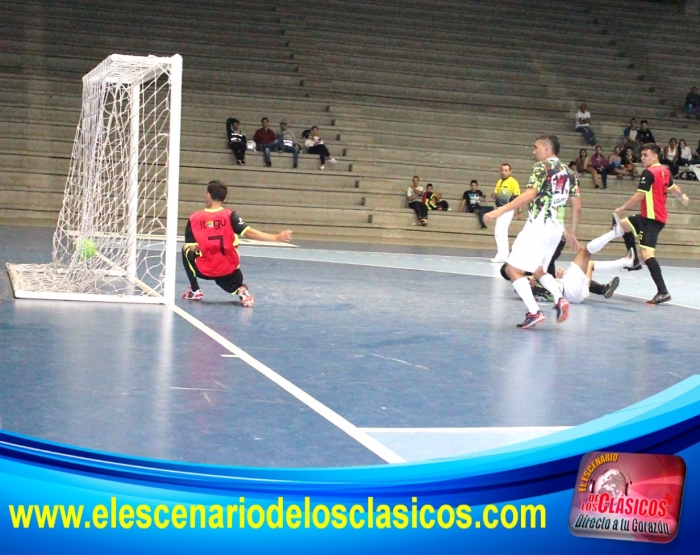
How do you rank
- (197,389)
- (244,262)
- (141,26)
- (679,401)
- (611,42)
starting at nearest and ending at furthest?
(679,401) < (197,389) < (244,262) < (141,26) < (611,42)

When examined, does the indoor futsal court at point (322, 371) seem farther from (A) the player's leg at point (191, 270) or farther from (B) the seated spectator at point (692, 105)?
(B) the seated spectator at point (692, 105)

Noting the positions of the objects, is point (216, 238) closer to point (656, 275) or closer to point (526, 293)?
point (526, 293)

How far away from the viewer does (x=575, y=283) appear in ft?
34.0

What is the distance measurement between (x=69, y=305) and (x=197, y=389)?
3610mm

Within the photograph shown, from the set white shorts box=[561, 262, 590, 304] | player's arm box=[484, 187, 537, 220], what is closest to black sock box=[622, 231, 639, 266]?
white shorts box=[561, 262, 590, 304]

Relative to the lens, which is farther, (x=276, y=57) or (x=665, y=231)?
(x=276, y=57)

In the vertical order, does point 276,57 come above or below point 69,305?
above

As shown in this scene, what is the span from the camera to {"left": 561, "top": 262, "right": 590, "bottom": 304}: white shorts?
406 inches

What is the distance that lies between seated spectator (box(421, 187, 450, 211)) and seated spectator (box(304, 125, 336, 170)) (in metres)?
2.57

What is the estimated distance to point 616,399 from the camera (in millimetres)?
5586

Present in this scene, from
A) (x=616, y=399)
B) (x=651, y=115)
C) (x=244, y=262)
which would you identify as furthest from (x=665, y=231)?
(x=616, y=399)

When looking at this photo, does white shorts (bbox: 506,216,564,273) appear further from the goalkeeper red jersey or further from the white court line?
the white court line

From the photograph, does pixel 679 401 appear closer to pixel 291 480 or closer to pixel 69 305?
pixel 291 480

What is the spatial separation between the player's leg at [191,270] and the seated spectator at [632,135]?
18.6 meters
